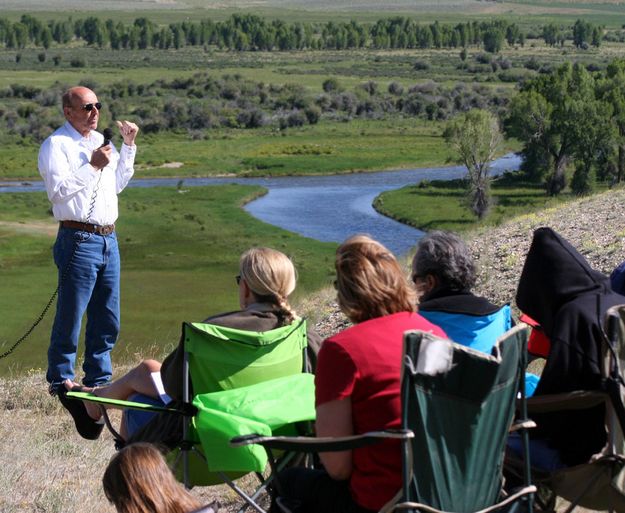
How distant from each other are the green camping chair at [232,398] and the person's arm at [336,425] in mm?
454

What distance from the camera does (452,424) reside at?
3277 millimetres

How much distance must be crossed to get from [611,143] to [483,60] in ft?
264

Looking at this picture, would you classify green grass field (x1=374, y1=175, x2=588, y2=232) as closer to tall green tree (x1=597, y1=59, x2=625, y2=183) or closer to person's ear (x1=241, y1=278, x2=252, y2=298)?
tall green tree (x1=597, y1=59, x2=625, y2=183)

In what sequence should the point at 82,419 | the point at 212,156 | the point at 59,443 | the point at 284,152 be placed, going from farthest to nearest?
the point at 284,152, the point at 212,156, the point at 59,443, the point at 82,419

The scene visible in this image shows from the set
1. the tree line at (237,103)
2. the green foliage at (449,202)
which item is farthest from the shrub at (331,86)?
the green foliage at (449,202)

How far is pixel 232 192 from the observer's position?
2000 inches

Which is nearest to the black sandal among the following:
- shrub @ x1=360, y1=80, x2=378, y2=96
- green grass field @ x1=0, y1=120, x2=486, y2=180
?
green grass field @ x1=0, y1=120, x2=486, y2=180

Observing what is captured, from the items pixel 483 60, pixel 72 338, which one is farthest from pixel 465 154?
pixel 483 60

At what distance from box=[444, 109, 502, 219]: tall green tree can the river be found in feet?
7.42

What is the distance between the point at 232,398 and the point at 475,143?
53.8 m

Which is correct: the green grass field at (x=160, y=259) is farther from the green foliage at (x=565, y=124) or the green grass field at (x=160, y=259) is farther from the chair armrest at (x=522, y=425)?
the green foliage at (x=565, y=124)

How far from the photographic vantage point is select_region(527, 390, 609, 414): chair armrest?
383 centimetres

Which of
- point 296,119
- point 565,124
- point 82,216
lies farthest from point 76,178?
point 296,119

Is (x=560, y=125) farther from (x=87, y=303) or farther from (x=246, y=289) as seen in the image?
(x=246, y=289)
